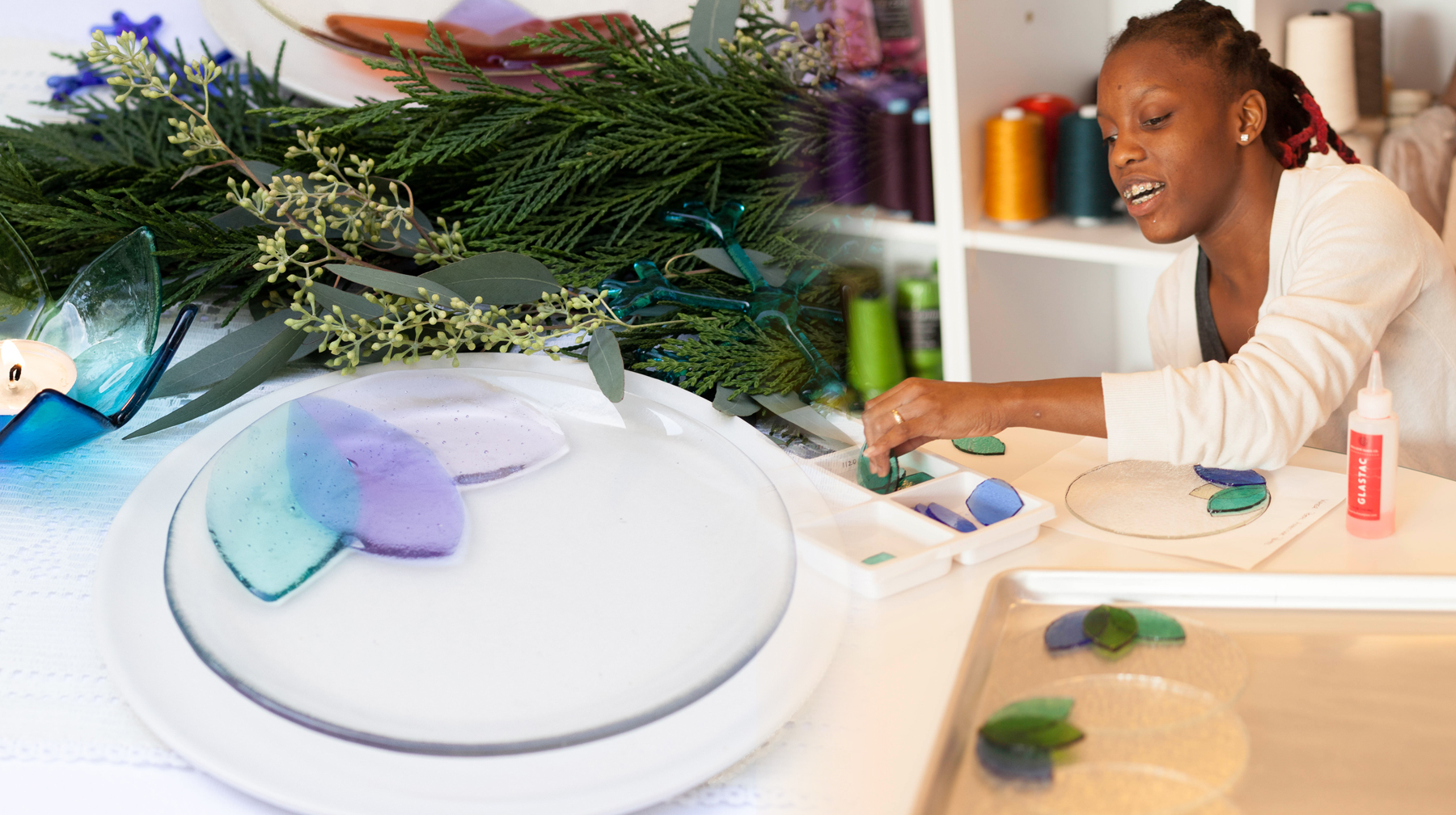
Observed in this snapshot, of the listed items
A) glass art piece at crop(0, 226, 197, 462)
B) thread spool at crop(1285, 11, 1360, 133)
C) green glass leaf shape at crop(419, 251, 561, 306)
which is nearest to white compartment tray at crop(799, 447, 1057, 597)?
green glass leaf shape at crop(419, 251, 561, 306)

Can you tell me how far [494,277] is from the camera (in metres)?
0.78

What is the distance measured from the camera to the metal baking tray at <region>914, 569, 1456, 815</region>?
0.39m

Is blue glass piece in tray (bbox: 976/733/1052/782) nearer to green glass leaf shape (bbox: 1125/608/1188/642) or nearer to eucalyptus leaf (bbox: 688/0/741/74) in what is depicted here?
green glass leaf shape (bbox: 1125/608/1188/642)

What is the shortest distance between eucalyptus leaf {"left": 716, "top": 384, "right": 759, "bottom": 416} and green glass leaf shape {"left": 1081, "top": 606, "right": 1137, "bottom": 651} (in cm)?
29

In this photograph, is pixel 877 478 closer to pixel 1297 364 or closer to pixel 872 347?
pixel 1297 364

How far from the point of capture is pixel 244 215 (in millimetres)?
872

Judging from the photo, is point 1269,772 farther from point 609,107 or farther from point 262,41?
point 262,41

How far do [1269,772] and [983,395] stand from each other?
0.33 m

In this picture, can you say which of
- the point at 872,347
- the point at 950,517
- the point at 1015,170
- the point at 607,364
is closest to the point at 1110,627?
the point at 950,517

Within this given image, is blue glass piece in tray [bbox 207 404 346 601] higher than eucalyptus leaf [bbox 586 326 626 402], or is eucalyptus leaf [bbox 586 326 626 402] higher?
eucalyptus leaf [bbox 586 326 626 402]

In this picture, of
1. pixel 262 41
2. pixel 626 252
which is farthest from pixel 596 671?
→ pixel 262 41

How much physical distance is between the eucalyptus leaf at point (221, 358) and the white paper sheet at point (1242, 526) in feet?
1.86

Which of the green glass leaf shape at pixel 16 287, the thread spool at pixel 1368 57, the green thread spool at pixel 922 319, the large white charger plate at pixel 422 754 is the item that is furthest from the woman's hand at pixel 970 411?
the thread spool at pixel 1368 57

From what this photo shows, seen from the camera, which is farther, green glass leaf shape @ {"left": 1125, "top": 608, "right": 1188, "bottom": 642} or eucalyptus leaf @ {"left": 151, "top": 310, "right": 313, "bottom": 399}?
eucalyptus leaf @ {"left": 151, "top": 310, "right": 313, "bottom": 399}
